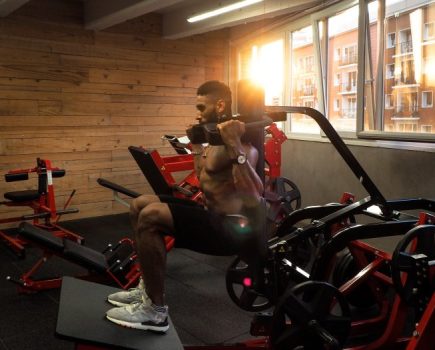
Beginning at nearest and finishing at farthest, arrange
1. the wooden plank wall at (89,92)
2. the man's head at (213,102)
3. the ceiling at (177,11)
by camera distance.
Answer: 1. the man's head at (213,102)
2. the ceiling at (177,11)
3. the wooden plank wall at (89,92)

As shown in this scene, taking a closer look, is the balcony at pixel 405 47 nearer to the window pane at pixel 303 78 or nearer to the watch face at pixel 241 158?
the window pane at pixel 303 78

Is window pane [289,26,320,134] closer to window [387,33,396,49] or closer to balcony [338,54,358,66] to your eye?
balcony [338,54,358,66]

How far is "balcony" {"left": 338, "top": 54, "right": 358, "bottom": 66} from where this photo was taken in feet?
14.3

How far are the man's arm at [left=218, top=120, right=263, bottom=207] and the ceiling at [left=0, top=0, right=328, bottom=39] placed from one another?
275 centimetres

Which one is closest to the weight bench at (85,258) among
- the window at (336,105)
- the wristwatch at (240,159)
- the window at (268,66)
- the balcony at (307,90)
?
the wristwatch at (240,159)

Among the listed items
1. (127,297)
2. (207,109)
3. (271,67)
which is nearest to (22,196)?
(127,297)

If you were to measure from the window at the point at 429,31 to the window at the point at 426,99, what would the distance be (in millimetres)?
433

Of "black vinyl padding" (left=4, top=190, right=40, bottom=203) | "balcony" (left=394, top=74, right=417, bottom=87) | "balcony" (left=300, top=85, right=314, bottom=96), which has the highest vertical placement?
"balcony" (left=300, top=85, right=314, bottom=96)

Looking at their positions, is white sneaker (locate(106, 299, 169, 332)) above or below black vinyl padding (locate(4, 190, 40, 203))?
below

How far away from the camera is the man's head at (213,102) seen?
222 centimetres

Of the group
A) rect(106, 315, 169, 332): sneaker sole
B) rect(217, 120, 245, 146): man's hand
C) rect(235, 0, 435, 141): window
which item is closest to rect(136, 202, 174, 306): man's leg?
rect(106, 315, 169, 332): sneaker sole

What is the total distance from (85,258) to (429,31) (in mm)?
3096

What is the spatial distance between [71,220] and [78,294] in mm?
3355

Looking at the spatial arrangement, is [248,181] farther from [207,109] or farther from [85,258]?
[85,258]
